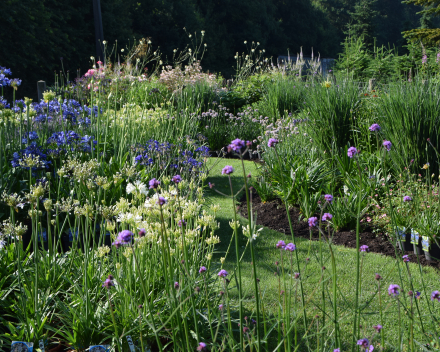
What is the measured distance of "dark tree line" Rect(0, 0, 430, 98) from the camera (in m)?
19.3

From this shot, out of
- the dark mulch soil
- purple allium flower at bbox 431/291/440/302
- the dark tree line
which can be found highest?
the dark tree line

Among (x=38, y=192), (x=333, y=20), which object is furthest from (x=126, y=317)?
(x=333, y=20)

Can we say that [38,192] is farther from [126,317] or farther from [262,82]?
[262,82]

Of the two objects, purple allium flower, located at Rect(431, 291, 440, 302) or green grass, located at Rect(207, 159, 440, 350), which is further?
green grass, located at Rect(207, 159, 440, 350)

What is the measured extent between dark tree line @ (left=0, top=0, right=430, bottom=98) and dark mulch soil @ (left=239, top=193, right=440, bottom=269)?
7.42 m

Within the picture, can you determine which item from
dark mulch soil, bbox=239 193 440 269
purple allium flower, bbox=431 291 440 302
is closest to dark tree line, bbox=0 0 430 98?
dark mulch soil, bbox=239 193 440 269

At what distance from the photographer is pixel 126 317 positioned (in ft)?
6.44

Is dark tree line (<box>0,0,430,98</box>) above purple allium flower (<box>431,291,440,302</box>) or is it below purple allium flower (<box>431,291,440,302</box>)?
above

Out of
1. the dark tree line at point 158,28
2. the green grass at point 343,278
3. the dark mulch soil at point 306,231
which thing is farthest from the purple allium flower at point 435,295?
the dark tree line at point 158,28

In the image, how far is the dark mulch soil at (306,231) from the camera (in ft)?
12.7

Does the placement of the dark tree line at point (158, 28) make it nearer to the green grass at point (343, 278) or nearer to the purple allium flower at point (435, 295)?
the green grass at point (343, 278)

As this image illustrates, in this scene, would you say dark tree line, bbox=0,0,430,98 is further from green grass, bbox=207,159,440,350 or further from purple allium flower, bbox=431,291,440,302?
purple allium flower, bbox=431,291,440,302

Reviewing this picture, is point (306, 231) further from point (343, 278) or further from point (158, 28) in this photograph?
point (158, 28)

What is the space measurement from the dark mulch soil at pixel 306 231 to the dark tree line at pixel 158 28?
742 centimetres
